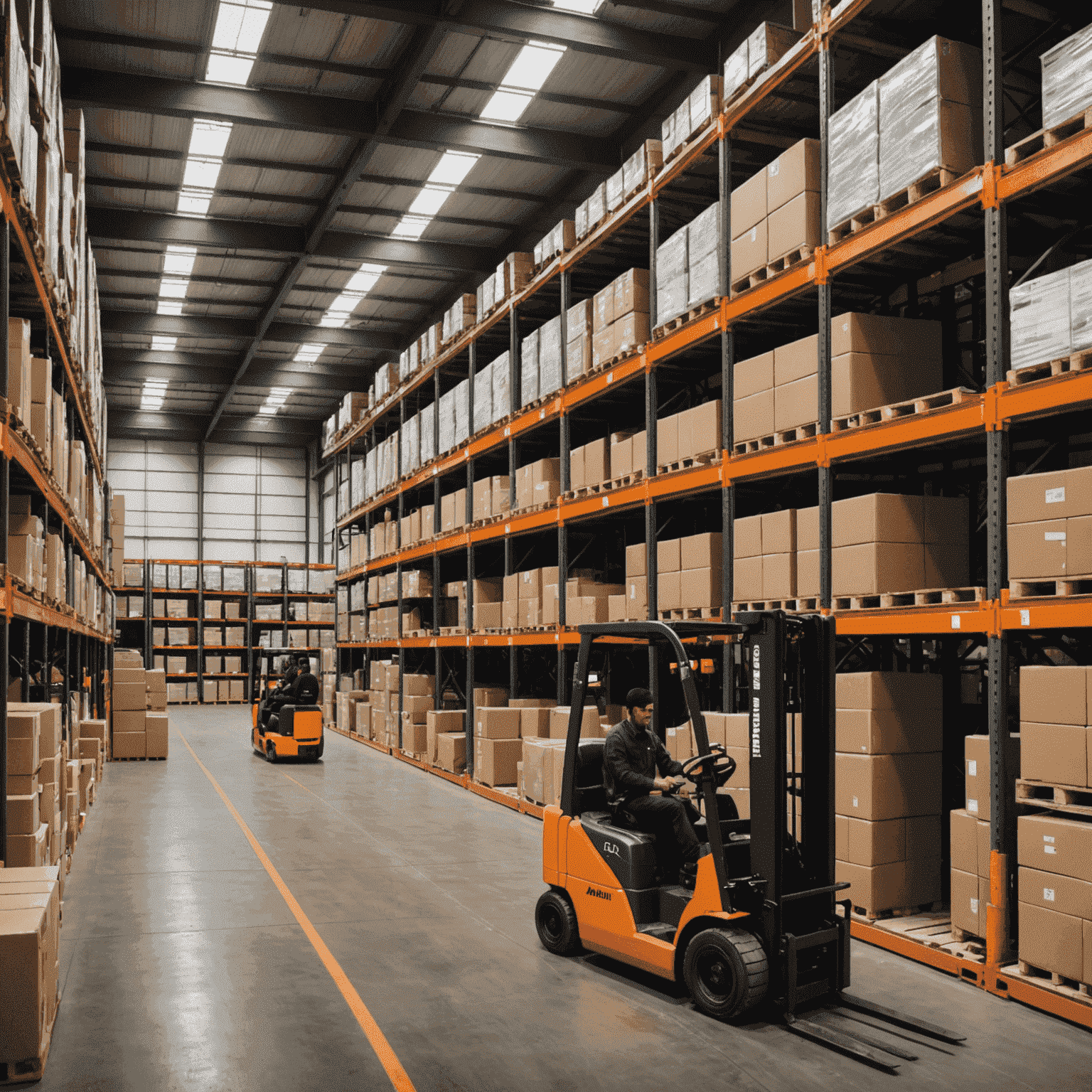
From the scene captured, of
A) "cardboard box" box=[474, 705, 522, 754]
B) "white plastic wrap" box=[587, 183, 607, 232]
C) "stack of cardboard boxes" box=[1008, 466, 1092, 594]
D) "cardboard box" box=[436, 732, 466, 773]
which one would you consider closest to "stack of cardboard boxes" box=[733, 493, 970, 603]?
"stack of cardboard boxes" box=[1008, 466, 1092, 594]

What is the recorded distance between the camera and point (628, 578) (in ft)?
32.9

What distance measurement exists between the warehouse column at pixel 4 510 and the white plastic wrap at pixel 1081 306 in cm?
551

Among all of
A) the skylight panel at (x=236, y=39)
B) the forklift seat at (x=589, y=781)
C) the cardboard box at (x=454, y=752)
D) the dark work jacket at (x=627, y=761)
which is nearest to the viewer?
the dark work jacket at (x=627, y=761)

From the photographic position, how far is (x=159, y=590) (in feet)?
101

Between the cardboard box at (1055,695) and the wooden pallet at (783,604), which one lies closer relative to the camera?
the cardboard box at (1055,695)

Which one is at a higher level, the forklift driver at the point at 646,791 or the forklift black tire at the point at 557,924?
the forklift driver at the point at 646,791

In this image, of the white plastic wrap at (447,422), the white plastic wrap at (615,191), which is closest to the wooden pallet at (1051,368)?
the white plastic wrap at (615,191)

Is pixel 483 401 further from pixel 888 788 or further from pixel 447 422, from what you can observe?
pixel 888 788

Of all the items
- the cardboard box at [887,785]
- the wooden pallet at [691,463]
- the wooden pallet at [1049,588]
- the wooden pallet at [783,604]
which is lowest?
the cardboard box at [887,785]

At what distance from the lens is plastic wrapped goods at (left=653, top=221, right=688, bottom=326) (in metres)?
9.18

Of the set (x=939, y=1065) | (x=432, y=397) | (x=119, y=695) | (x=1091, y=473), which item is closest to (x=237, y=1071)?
(x=939, y=1065)

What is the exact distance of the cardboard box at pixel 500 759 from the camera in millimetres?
12812

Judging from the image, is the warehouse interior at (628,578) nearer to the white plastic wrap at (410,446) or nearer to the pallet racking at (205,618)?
the white plastic wrap at (410,446)

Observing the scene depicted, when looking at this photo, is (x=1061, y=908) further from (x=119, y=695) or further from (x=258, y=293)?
(x=258, y=293)
